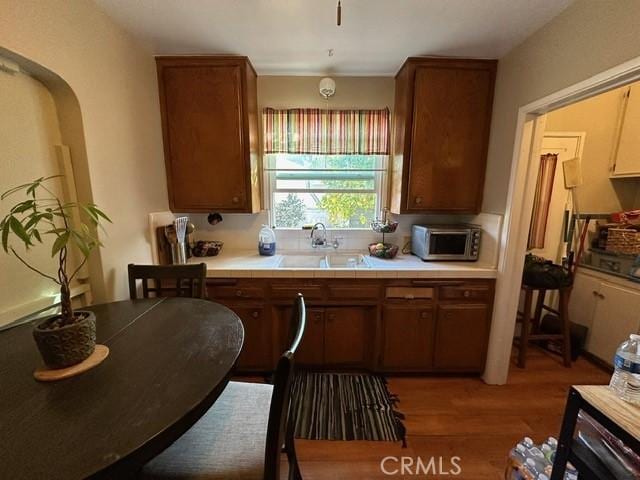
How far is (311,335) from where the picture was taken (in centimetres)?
202

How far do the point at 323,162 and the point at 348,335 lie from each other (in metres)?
1.51

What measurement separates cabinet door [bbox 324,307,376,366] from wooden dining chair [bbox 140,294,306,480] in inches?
37.6

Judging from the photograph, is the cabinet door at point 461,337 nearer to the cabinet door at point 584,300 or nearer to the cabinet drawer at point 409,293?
the cabinet drawer at point 409,293

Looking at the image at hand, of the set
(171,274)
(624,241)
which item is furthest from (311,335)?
(624,241)

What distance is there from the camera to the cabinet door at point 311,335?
1990 millimetres

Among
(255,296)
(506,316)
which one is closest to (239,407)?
(255,296)

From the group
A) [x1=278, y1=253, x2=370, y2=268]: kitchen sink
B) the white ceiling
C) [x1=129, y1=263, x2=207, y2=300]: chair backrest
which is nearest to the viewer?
the white ceiling

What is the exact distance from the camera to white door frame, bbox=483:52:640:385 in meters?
1.70

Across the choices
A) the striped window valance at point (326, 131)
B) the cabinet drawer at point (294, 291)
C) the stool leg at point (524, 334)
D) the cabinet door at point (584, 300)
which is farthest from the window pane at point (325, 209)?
the cabinet door at point (584, 300)

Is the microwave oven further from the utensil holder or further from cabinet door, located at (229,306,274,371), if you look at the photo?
the utensil holder

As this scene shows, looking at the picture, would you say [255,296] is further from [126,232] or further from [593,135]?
[593,135]

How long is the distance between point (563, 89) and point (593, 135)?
1536 mm

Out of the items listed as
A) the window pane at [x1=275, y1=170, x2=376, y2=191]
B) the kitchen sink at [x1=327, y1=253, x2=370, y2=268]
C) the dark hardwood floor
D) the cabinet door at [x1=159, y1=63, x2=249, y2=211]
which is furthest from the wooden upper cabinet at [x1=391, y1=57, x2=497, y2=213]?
the dark hardwood floor

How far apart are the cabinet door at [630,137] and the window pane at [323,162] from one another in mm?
2046
